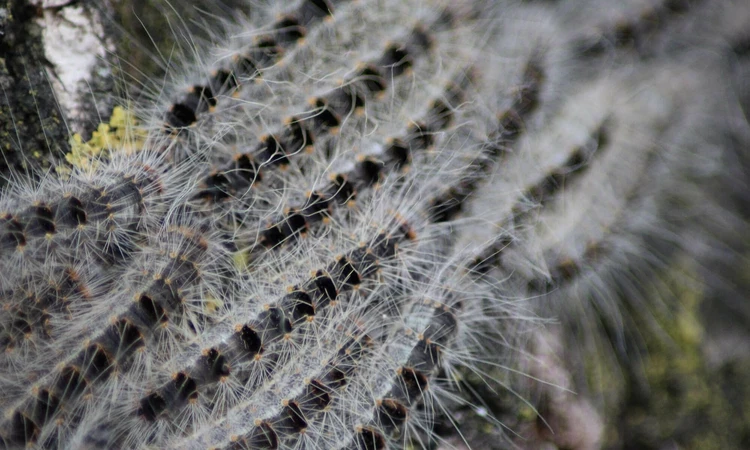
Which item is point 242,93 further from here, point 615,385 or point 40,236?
point 615,385

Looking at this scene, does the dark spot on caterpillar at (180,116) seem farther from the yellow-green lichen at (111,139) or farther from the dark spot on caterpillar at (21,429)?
the dark spot on caterpillar at (21,429)

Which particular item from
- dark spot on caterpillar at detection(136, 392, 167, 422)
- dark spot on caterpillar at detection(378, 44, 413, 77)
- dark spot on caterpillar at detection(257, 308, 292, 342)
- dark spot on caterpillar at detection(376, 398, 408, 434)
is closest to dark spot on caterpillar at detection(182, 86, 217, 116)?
dark spot on caterpillar at detection(378, 44, 413, 77)

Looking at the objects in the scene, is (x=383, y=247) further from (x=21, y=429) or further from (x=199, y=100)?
(x=21, y=429)

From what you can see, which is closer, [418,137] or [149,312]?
[149,312]

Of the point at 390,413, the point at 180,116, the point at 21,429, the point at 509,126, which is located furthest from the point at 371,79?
the point at 21,429

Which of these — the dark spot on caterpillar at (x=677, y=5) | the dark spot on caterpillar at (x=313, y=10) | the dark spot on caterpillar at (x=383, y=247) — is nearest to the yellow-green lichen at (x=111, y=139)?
the dark spot on caterpillar at (x=313, y=10)

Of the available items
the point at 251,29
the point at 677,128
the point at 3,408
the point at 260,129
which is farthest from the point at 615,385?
the point at 3,408
